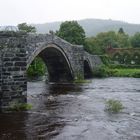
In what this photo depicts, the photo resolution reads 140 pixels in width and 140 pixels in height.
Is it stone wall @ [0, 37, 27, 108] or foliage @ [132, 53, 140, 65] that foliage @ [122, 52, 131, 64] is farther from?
stone wall @ [0, 37, 27, 108]

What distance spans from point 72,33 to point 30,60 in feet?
137

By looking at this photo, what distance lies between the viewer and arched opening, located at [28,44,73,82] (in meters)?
39.0

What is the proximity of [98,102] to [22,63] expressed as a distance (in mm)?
6396

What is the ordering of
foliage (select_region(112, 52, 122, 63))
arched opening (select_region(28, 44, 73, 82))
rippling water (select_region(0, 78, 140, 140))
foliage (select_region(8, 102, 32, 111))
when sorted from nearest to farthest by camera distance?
1. rippling water (select_region(0, 78, 140, 140))
2. foliage (select_region(8, 102, 32, 111))
3. arched opening (select_region(28, 44, 73, 82))
4. foliage (select_region(112, 52, 122, 63))

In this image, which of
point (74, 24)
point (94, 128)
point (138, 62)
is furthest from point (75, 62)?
point (138, 62)

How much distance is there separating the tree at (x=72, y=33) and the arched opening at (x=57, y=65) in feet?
96.3

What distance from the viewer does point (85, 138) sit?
1484 cm

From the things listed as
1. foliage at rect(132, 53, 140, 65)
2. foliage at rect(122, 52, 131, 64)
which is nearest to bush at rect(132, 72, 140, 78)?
foliage at rect(132, 53, 140, 65)

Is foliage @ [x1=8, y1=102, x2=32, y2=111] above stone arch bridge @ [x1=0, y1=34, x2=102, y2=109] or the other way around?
the other way around

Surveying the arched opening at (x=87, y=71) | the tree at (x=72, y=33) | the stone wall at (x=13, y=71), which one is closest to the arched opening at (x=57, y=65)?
the arched opening at (x=87, y=71)

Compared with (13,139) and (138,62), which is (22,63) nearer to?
(13,139)

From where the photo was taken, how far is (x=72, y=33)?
237ft

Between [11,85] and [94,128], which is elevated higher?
[11,85]

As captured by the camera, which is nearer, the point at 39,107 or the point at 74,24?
the point at 39,107
